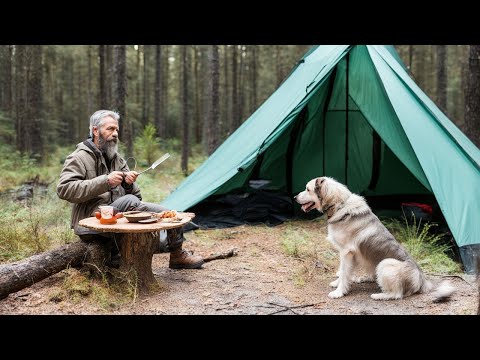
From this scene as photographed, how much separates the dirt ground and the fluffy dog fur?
0.11 meters

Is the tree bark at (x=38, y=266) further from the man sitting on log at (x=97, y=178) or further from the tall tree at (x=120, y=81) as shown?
the tall tree at (x=120, y=81)

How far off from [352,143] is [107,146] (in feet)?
15.7

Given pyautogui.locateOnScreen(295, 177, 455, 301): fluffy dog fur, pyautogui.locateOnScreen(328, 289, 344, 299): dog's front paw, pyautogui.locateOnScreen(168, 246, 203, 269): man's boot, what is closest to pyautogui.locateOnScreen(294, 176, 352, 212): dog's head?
pyautogui.locateOnScreen(295, 177, 455, 301): fluffy dog fur

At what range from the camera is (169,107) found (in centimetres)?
2783

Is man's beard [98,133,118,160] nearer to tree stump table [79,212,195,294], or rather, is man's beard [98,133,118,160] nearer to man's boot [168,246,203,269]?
tree stump table [79,212,195,294]

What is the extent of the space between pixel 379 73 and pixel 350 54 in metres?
0.71

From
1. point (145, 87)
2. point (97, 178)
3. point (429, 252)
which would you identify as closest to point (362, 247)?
point (429, 252)

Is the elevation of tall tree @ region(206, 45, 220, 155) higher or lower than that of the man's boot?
higher

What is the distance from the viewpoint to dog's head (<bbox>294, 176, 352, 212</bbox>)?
167 inches

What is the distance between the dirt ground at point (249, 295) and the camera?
12.0 feet

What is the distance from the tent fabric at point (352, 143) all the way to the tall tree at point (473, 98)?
1343 mm

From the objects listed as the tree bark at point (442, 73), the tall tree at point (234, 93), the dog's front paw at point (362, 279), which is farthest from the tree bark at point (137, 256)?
the tall tree at point (234, 93)

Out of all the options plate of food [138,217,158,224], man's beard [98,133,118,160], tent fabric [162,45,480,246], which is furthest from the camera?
tent fabric [162,45,480,246]
